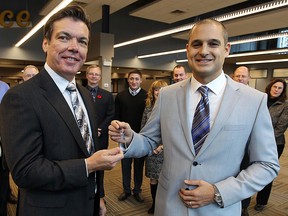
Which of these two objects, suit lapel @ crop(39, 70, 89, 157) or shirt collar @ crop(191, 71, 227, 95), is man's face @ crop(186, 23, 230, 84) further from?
suit lapel @ crop(39, 70, 89, 157)

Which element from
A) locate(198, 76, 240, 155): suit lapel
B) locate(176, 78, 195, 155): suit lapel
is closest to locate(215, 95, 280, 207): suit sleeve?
locate(198, 76, 240, 155): suit lapel

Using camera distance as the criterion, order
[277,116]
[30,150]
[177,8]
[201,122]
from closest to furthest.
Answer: [30,150] < [201,122] < [277,116] < [177,8]

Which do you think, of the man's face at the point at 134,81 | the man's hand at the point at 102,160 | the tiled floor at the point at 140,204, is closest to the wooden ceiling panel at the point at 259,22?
the tiled floor at the point at 140,204

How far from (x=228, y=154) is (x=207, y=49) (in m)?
0.53

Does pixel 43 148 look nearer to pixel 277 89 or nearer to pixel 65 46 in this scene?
pixel 65 46

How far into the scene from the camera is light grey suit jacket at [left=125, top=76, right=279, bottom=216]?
42.0 inches

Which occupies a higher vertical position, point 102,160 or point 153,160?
point 102,160

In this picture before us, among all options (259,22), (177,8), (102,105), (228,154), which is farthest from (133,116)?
(259,22)

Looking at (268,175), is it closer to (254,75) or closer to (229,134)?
(229,134)

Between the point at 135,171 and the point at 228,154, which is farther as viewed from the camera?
the point at 135,171

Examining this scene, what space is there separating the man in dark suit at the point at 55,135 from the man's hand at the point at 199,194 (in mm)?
374

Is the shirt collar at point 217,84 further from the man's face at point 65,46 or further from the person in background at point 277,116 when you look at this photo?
the person in background at point 277,116

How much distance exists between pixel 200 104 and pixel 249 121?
251mm

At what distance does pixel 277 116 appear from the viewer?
117 inches
